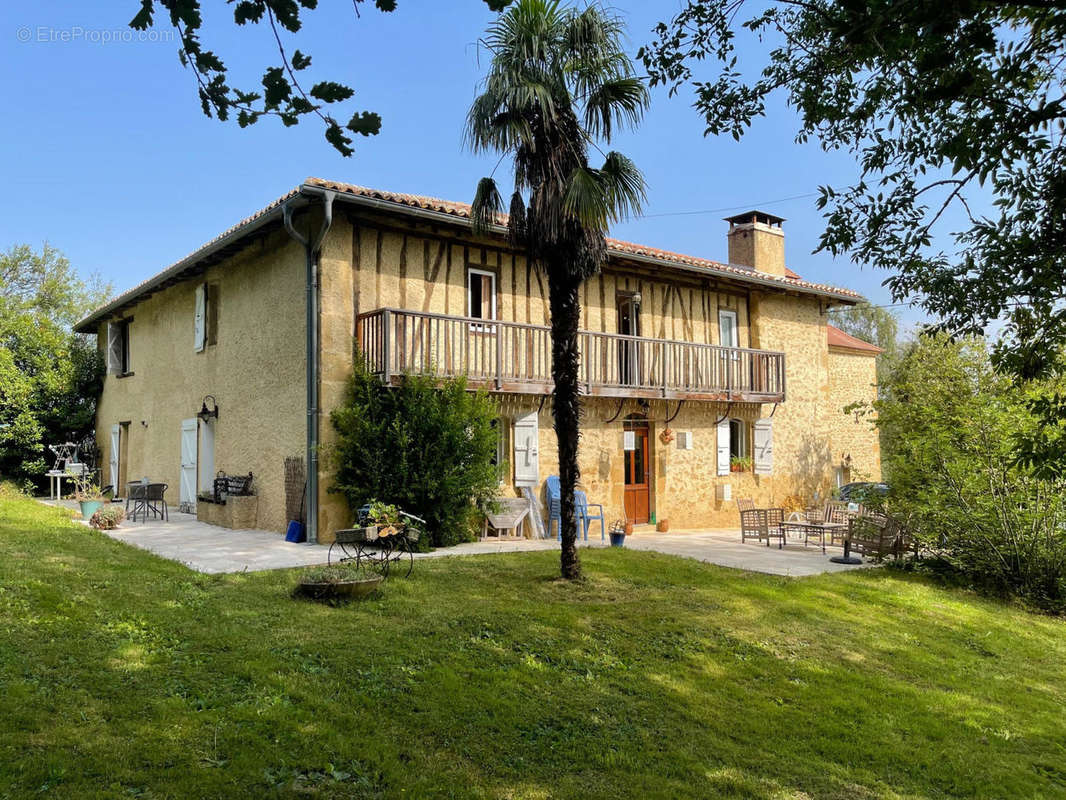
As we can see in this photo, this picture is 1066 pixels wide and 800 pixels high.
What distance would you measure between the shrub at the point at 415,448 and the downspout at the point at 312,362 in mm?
319

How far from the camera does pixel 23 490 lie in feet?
61.1

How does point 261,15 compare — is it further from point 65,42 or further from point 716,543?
point 716,543

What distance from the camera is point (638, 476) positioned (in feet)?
47.5

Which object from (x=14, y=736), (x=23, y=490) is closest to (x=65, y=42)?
(x=14, y=736)

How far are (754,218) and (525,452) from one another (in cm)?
980

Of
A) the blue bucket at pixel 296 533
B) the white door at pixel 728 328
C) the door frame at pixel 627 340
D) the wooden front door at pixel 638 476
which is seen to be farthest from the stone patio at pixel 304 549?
the white door at pixel 728 328

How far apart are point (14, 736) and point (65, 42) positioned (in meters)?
5.22

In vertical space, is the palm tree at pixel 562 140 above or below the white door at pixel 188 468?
above

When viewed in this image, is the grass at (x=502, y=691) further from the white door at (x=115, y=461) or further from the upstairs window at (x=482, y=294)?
the white door at (x=115, y=461)

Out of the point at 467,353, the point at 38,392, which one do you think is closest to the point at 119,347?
the point at 38,392

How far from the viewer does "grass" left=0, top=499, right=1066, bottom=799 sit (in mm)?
3766

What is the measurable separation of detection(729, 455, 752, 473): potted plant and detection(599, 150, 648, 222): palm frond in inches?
356

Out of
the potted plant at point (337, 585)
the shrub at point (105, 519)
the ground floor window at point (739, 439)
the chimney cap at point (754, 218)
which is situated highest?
the chimney cap at point (754, 218)

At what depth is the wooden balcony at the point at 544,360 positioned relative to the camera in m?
11.0
